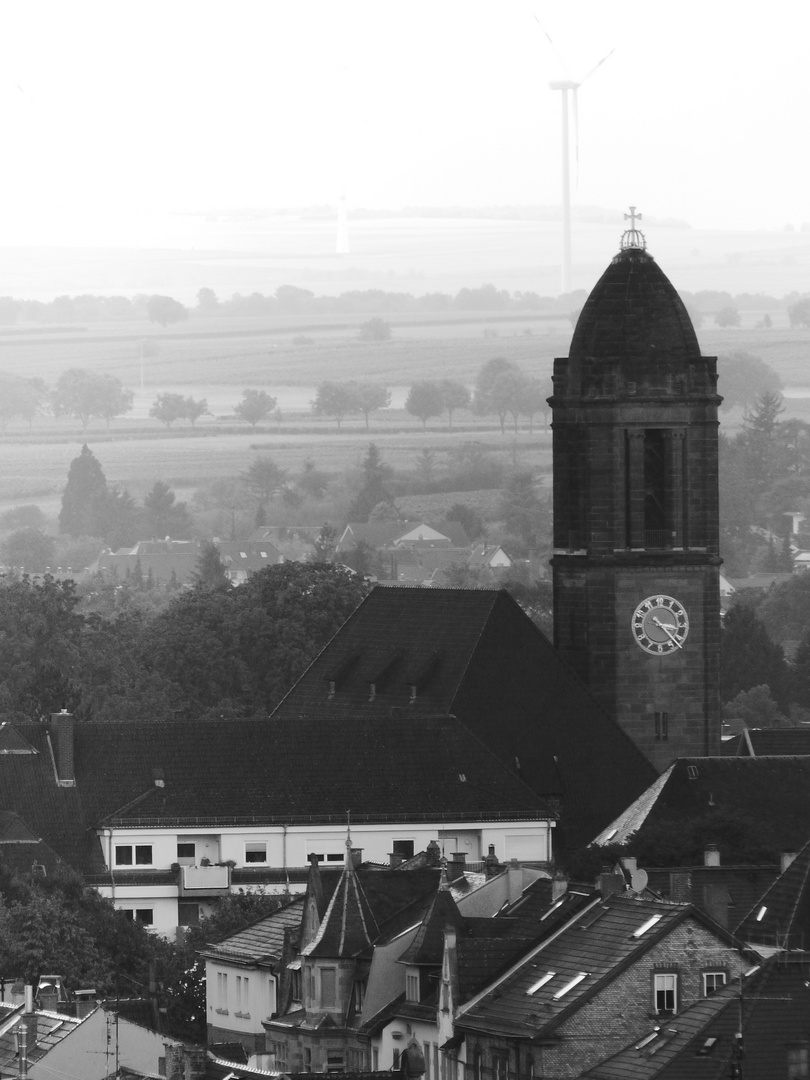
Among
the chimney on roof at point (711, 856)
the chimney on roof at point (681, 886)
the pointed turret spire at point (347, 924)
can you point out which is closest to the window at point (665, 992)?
the pointed turret spire at point (347, 924)

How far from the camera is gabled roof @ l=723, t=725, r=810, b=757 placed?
138125 mm

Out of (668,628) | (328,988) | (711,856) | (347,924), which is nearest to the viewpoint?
(328,988)

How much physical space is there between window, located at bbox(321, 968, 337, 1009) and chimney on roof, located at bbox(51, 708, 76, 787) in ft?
109

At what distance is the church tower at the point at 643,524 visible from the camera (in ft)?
445

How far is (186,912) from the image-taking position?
400ft

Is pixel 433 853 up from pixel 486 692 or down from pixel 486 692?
down

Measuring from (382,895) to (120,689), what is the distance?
81.7 metres

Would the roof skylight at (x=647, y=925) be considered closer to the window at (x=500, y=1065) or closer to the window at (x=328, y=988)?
the window at (x=500, y=1065)

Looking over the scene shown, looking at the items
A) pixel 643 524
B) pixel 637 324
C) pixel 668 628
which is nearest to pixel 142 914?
pixel 668 628

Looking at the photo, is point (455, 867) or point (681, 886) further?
point (455, 867)

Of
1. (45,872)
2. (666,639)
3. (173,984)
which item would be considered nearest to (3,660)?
(666,639)

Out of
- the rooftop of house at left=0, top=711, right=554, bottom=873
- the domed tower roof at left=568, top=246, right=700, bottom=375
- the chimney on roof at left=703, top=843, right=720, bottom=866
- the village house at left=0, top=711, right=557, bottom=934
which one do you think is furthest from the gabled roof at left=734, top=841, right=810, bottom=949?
the domed tower roof at left=568, top=246, right=700, bottom=375

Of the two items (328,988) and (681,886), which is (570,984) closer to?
(328,988)

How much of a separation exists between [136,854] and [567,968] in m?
40.5
